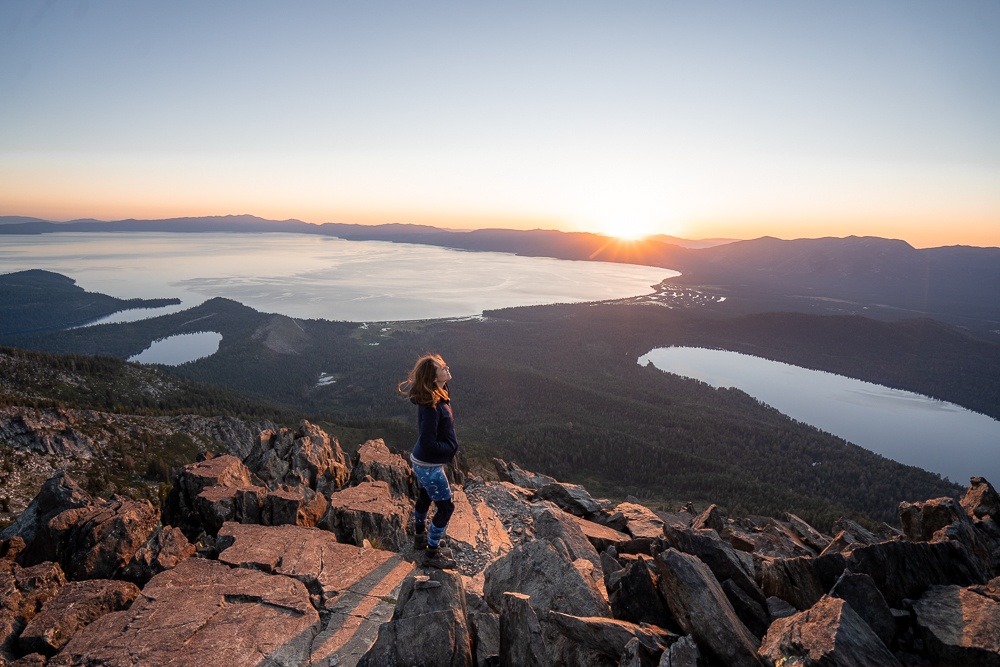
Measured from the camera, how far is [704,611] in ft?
25.9

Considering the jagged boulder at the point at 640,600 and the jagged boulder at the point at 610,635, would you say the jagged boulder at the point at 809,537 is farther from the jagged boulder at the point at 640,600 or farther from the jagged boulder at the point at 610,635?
the jagged boulder at the point at 610,635

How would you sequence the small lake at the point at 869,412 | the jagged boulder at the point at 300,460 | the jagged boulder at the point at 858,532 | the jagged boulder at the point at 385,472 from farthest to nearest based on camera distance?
1. the small lake at the point at 869,412
2. the jagged boulder at the point at 300,460
3. the jagged boulder at the point at 385,472
4. the jagged boulder at the point at 858,532

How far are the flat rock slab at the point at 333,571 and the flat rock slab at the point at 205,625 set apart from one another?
34cm

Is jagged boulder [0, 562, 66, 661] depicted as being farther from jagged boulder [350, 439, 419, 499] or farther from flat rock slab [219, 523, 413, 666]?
jagged boulder [350, 439, 419, 499]

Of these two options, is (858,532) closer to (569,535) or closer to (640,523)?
(640,523)

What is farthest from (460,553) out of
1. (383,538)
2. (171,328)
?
(171,328)

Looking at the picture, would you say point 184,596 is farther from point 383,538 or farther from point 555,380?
point 555,380

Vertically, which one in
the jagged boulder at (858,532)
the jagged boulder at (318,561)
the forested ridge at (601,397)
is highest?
the jagged boulder at (318,561)

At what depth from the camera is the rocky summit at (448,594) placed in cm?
728

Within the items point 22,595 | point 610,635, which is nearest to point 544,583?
point 610,635

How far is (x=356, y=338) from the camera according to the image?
180 m

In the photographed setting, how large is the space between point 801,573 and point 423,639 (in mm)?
8034

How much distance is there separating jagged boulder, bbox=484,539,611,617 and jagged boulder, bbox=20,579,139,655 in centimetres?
714

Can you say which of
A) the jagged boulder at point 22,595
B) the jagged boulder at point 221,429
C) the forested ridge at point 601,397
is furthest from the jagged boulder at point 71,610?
the forested ridge at point 601,397
